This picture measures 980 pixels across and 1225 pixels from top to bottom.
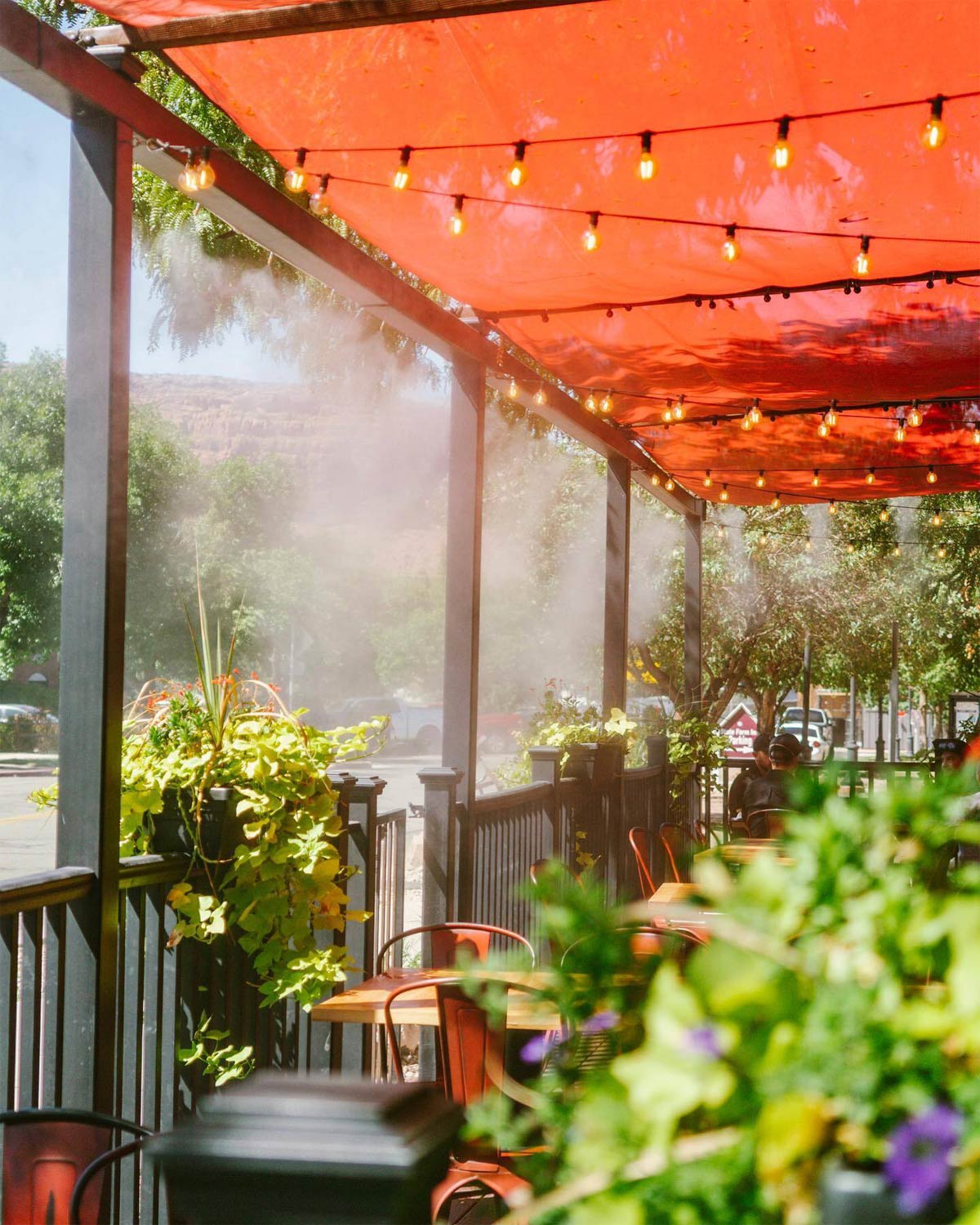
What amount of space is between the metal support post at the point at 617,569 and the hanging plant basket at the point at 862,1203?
7.45 m

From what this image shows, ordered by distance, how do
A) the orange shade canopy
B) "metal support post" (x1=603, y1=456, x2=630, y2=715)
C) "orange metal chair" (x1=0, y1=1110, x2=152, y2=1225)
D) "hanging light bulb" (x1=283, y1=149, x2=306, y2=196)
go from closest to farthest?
"orange metal chair" (x1=0, y1=1110, x2=152, y2=1225)
the orange shade canopy
"hanging light bulb" (x1=283, y1=149, x2=306, y2=196)
"metal support post" (x1=603, y1=456, x2=630, y2=715)

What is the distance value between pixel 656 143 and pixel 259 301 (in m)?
5.73

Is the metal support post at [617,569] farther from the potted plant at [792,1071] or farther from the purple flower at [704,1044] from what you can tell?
the purple flower at [704,1044]

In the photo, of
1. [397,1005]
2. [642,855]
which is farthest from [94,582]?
[642,855]

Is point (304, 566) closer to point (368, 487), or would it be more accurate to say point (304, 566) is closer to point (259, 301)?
point (368, 487)

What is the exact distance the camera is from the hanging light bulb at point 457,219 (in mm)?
3914

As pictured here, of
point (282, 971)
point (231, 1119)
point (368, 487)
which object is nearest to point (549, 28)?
point (282, 971)

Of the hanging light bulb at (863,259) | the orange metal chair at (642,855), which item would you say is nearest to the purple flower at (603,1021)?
the hanging light bulb at (863,259)

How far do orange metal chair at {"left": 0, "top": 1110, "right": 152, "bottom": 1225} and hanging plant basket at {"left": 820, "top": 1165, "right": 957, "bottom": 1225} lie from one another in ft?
4.64

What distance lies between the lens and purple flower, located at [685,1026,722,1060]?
673 millimetres

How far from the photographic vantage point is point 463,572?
17.4 feet

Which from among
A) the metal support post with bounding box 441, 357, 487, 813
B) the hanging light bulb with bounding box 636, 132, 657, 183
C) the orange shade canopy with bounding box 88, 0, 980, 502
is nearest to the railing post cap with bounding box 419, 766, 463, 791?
the metal support post with bounding box 441, 357, 487, 813

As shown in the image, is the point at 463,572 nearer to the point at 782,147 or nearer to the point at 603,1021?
the point at 782,147

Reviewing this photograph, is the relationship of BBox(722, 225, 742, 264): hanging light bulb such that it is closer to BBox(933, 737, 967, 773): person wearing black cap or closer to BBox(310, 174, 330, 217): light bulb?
BBox(310, 174, 330, 217): light bulb
